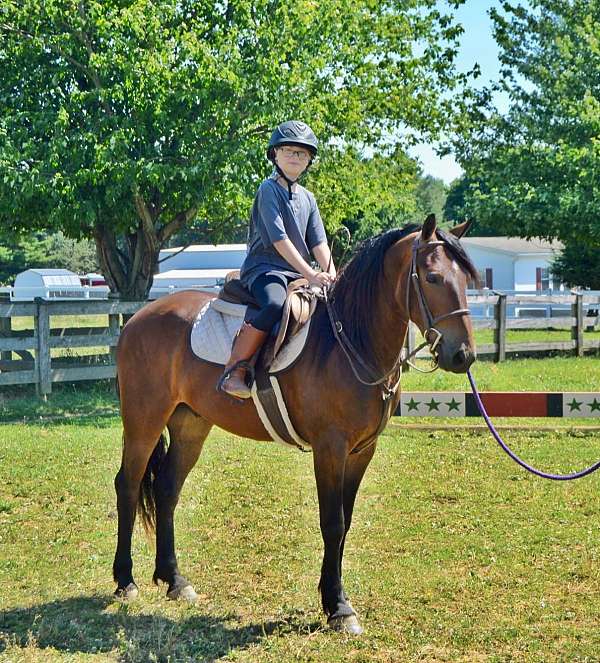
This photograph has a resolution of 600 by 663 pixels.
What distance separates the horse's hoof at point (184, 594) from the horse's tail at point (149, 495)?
0.55 m

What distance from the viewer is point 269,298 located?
16.6 feet

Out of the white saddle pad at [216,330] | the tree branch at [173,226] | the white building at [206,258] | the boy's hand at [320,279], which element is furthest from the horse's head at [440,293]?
the white building at [206,258]

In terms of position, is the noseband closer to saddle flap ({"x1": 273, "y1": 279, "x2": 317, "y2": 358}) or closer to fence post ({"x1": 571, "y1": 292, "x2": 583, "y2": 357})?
saddle flap ({"x1": 273, "y1": 279, "x2": 317, "y2": 358})

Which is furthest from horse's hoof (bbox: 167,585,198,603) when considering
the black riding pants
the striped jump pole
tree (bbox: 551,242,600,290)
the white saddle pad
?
tree (bbox: 551,242,600,290)

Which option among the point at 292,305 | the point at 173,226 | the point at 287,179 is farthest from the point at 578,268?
the point at 292,305

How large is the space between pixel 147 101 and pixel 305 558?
346 inches

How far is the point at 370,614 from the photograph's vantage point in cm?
512

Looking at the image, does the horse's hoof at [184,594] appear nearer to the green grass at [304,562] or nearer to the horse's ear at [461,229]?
the green grass at [304,562]

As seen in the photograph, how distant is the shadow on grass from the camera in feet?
15.2

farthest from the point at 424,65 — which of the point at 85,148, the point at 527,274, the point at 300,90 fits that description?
the point at 527,274

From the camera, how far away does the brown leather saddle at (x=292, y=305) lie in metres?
5.02

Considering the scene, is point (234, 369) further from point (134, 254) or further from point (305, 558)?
point (134, 254)

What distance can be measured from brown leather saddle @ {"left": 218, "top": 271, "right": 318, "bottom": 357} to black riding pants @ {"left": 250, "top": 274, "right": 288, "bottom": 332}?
39 mm

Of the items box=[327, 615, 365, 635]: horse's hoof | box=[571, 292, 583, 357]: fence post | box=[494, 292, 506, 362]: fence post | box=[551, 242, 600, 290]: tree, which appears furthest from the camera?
box=[551, 242, 600, 290]: tree
